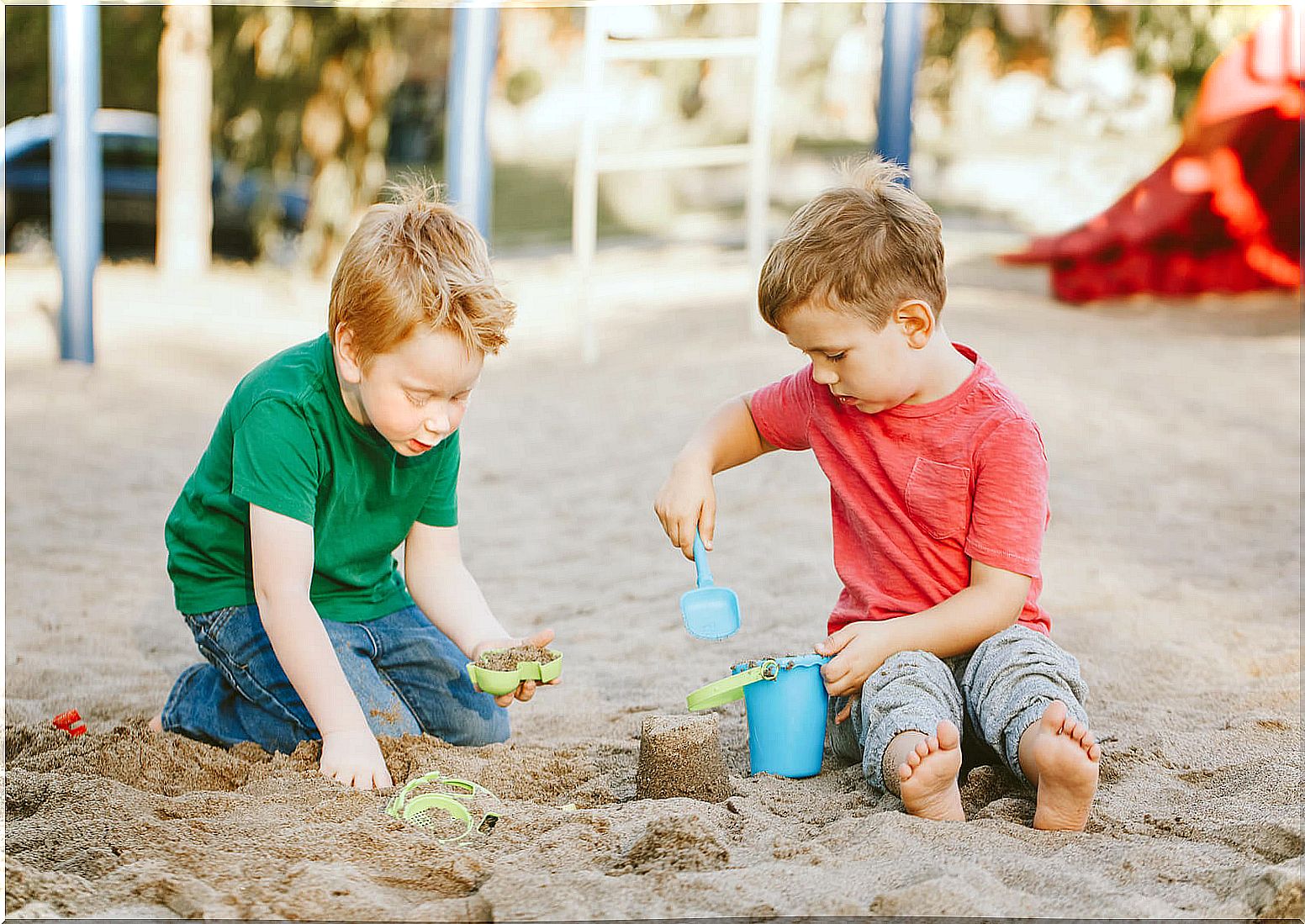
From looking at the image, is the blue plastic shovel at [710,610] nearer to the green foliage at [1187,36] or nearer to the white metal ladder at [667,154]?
the white metal ladder at [667,154]

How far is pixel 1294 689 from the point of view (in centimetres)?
223

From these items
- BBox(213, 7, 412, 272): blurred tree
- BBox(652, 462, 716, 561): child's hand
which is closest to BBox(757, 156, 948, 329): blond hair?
BBox(652, 462, 716, 561): child's hand

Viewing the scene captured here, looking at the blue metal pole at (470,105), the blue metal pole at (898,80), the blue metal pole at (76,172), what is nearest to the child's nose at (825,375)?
the blue metal pole at (470,105)

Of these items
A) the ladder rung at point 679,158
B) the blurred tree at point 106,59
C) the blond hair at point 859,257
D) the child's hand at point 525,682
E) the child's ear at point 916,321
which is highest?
the blurred tree at point 106,59

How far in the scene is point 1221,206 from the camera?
6383 mm

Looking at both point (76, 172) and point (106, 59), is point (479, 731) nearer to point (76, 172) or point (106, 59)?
point (76, 172)

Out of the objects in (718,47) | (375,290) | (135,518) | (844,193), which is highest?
(718,47)

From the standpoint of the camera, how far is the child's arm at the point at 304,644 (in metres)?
1.83

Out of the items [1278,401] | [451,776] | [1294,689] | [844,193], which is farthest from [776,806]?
[1278,401]

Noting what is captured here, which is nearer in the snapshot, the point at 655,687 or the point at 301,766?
the point at 301,766

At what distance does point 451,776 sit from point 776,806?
1.61ft

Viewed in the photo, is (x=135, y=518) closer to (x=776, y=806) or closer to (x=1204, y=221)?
(x=776, y=806)

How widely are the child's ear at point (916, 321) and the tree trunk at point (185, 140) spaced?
694 centimetres

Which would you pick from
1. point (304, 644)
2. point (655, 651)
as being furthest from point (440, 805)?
point (655, 651)
